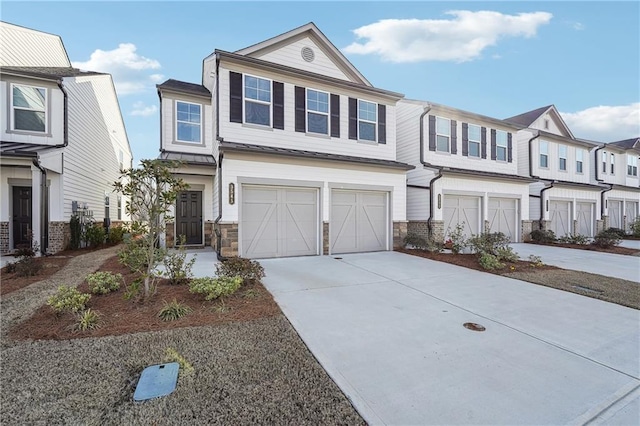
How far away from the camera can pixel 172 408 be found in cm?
237

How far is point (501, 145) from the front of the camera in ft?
49.7

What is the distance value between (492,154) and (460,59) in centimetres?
489

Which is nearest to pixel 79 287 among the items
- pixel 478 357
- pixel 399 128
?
pixel 478 357

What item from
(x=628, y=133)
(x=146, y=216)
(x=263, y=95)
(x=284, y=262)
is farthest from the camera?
(x=628, y=133)

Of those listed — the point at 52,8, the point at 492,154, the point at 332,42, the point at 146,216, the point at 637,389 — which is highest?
the point at 332,42

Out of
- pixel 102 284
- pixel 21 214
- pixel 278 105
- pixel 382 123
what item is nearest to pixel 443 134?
pixel 382 123

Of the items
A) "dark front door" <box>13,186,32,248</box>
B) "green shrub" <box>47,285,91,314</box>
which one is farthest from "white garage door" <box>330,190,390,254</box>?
"dark front door" <box>13,186,32,248</box>

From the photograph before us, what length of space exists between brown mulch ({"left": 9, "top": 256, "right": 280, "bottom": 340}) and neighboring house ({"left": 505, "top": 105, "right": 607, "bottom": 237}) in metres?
16.8

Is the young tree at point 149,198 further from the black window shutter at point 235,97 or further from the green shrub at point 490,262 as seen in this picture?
the green shrub at point 490,262

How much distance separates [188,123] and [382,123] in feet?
25.9

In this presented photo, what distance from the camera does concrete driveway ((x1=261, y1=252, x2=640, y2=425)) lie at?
2494mm

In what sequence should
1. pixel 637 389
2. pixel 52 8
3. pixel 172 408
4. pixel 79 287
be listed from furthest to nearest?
pixel 52 8
pixel 79 287
pixel 637 389
pixel 172 408

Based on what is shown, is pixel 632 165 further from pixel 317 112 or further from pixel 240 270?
pixel 240 270

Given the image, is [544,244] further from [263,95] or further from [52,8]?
[52,8]
